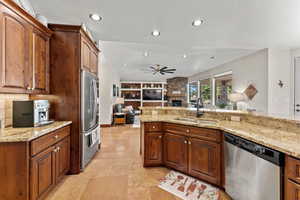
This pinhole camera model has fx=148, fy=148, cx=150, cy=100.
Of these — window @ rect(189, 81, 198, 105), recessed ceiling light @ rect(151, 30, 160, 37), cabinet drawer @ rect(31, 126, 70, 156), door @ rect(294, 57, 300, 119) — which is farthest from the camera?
window @ rect(189, 81, 198, 105)

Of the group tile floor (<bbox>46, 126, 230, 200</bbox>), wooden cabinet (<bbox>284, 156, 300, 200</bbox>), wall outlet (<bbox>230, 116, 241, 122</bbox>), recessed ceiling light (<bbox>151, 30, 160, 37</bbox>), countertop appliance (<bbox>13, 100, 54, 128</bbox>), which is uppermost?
recessed ceiling light (<bbox>151, 30, 160, 37</bbox>)

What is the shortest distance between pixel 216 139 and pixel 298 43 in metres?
3.82

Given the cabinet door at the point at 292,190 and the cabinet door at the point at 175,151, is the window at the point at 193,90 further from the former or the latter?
the cabinet door at the point at 292,190

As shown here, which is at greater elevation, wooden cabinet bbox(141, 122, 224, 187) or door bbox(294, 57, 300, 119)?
door bbox(294, 57, 300, 119)

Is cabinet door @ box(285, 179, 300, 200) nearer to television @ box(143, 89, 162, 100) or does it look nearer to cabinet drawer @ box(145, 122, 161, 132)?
cabinet drawer @ box(145, 122, 161, 132)

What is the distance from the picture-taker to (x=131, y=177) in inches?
93.4

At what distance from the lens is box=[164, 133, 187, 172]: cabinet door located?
7.64 ft

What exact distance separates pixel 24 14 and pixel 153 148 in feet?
8.56

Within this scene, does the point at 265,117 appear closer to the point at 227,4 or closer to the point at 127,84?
the point at 227,4

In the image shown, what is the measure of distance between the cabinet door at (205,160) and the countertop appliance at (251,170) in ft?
0.44

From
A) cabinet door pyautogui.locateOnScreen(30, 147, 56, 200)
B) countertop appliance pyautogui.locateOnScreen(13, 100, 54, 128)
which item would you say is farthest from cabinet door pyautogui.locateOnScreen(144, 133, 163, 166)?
countertop appliance pyautogui.locateOnScreen(13, 100, 54, 128)

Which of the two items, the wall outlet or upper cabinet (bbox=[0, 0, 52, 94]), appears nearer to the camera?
upper cabinet (bbox=[0, 0, 52, 94])

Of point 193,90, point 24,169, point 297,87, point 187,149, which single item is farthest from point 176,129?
point 193,90

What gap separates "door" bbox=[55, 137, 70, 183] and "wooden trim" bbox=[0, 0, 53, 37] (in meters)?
1.65
